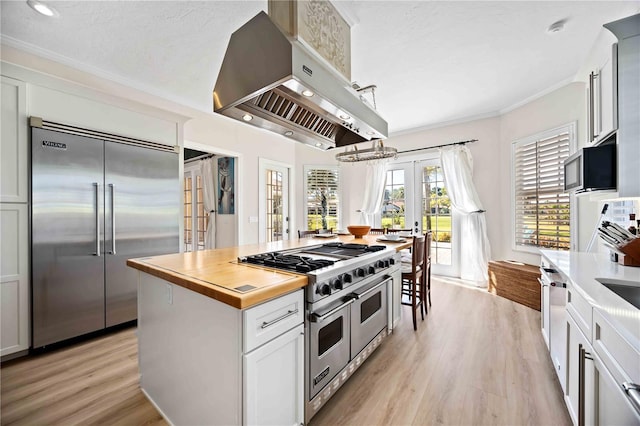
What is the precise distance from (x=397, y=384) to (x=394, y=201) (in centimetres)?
375

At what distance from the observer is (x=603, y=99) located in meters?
1.90

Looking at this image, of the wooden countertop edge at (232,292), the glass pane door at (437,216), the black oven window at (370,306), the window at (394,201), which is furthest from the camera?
the window at (394,201)

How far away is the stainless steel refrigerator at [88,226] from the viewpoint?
233cm

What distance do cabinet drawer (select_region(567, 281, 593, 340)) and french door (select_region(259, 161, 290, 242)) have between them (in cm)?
Result: 432

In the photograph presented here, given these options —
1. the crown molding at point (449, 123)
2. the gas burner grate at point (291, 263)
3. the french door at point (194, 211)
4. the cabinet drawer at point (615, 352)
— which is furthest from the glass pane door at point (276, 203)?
the cabinet drawer at point (615, 352)

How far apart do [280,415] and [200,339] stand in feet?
1.76

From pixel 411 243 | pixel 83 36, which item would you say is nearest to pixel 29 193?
pixel 83 36

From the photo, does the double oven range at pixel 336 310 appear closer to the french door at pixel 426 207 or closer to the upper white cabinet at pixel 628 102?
the upper white cabinet at pixel 628 102

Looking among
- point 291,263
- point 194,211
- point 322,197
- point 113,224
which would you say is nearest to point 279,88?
point 291,263

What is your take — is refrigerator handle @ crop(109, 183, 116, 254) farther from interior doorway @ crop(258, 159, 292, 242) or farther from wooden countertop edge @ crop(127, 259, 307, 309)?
interior doorway @ crop(258, 159, 292, 242)

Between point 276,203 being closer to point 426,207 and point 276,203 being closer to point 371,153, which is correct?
point 371,153

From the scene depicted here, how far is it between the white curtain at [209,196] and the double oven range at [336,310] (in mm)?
3316

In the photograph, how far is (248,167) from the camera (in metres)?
4.75

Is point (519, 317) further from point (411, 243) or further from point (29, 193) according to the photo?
point (29, 193)
